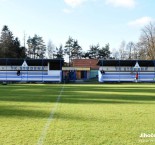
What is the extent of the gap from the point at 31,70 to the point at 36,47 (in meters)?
63.6

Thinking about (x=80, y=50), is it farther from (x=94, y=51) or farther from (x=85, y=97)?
(x=85, y=97)

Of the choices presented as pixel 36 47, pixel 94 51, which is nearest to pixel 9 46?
pixel 36 47

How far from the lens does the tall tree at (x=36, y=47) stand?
11394 centimetres

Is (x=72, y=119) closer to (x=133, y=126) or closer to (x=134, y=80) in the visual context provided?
(x=133, y=126)

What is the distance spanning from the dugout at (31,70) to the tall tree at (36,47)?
197 ft

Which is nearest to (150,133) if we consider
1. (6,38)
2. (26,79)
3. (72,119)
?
(72,119)

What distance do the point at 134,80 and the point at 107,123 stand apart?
4285 centimetres

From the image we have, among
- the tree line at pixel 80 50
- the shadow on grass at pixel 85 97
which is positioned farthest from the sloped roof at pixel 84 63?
the shadow on grass at pixel 85 97

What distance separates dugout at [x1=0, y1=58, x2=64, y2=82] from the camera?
51438mm

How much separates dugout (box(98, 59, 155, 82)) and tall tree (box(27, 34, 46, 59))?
62.3 metres

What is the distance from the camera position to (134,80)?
52094 millimetres

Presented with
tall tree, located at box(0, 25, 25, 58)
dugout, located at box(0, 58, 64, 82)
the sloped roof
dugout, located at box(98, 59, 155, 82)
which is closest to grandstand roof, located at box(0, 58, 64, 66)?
dugout, located at box(0, 58, 64, 82)

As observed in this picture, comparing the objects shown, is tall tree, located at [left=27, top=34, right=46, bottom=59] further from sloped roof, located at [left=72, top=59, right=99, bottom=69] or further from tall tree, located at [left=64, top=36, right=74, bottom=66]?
sloped roof, located at [left=72, top=59, right=99, bottom=69]

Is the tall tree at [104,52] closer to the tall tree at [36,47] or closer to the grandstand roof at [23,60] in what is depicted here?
the tall tree at [36,47]
